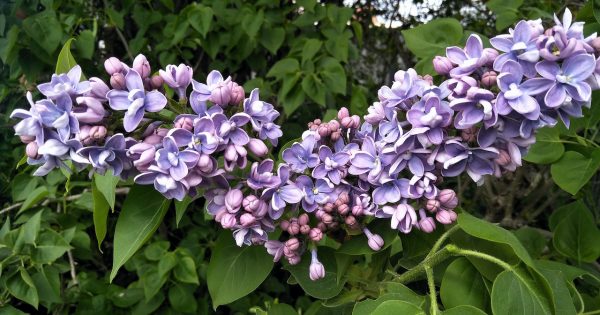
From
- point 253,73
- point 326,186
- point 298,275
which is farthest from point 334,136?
point 253,73

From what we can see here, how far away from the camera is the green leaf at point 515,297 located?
598mm

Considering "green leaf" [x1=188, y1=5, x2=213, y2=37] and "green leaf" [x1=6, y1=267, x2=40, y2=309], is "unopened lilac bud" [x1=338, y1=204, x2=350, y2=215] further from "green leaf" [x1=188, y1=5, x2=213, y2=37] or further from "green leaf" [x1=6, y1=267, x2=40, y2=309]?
"green leaf" [x1=188, y1=5, x2=213, y2=37]

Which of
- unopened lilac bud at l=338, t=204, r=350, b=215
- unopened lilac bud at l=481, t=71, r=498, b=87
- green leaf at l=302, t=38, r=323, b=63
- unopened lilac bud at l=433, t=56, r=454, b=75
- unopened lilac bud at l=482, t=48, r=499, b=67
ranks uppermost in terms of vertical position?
unopened lilac bud at l=482, t=48, r=499, b=67

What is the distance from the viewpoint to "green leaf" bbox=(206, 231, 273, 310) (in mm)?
721

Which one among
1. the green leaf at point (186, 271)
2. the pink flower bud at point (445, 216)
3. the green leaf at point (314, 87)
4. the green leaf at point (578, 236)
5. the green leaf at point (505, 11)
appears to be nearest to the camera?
the pink flower bud at point (445, 216)

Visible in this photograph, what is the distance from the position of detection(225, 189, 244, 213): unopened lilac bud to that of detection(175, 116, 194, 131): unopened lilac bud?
0.27 feet

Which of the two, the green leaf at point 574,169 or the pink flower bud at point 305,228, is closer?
the pink flower bud at point 305,228

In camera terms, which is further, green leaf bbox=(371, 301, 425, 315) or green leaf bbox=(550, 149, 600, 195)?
green leaf bbox=(550, 149, 600, 195)

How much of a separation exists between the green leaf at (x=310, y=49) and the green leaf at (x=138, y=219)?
96cm

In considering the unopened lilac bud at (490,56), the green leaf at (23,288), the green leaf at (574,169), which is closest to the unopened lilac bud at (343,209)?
the unopened lilac bud at (490,56)

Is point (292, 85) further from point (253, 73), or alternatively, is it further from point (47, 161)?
point (47, 161)

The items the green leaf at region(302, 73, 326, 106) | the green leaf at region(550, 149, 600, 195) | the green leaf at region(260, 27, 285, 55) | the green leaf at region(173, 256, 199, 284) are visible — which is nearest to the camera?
the green leaf at region(550, 149, 600, 195)

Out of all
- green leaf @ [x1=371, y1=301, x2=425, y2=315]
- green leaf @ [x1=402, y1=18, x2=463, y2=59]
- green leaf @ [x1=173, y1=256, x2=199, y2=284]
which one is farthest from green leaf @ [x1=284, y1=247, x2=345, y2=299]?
green leaf @ [x1=173, y1=256, x2=199, y2=284]

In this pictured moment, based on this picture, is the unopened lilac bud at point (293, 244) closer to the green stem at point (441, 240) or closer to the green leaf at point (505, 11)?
the green stem at point (441, 240)
